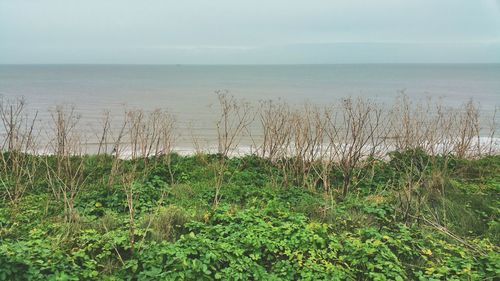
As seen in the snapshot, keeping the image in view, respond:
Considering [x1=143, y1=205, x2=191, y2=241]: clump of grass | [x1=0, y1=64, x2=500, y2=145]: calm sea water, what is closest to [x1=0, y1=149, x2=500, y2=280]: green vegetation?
[x1=143, y1=205, x2=191, y2=241]: clump of grass

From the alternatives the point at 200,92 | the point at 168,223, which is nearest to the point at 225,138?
the point at 168,223

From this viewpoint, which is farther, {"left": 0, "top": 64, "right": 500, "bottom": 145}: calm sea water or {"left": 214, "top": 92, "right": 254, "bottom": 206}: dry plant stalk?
{"left": 0, "top": 64, "right": 500, "bottom": 145}: calm sea water

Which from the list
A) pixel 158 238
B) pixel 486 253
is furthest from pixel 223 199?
pixel 486 253

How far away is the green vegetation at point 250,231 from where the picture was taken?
418 centimetres

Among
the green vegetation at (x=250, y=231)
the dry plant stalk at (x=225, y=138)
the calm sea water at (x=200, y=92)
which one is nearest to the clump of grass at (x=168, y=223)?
the green vegetation at (x=250, y=231)

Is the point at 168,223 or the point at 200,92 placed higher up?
the point at 200,92

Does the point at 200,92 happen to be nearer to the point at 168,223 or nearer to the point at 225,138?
the point at 225,138

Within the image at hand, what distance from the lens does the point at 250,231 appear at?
15.7ft

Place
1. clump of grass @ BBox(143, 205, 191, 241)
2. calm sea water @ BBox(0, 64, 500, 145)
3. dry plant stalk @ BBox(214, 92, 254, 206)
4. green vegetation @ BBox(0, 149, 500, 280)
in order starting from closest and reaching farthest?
green vegetation @ BBox(0, 149, 500, 280)
clump of grass @ BBox(143, 205, 191, 241)
dry plant stalk @ BBox(214, 92, 254, 206)
calm sea water @ BBox(0, 64, 500, 145)

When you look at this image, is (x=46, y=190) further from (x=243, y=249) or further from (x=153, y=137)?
(x=243, y=249)

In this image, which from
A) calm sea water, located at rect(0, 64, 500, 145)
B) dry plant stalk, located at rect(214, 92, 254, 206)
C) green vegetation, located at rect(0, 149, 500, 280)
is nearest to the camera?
green vegetation, located at rect(0, 149, 500, 280)

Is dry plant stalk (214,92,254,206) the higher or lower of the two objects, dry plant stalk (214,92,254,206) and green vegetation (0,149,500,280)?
the higher

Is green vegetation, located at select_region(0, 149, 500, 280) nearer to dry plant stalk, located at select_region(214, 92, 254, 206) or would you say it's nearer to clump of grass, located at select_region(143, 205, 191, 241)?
clump of grass, located at select_region(143, 205, 191, 241)

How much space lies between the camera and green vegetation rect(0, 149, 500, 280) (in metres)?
4.18
